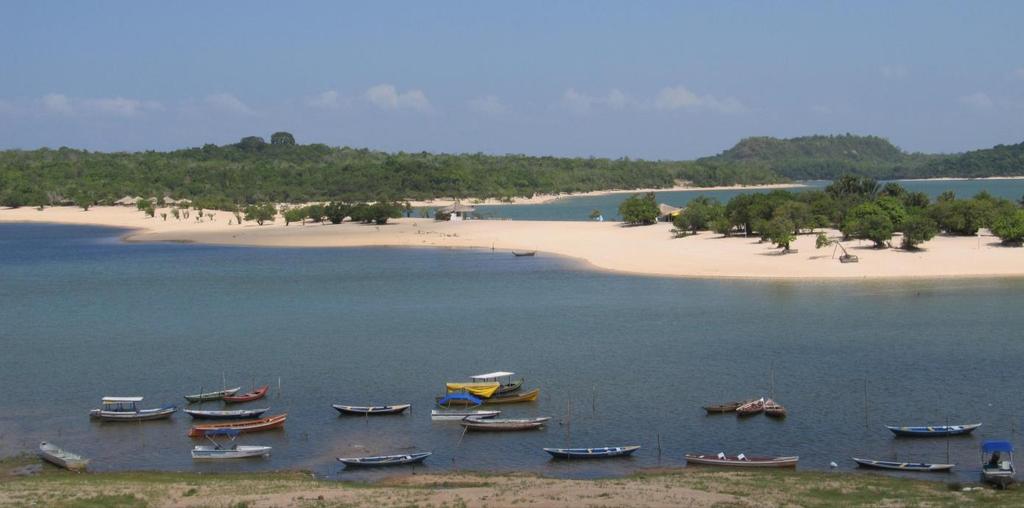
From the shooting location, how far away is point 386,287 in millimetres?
61906

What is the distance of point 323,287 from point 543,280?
42.0 feet

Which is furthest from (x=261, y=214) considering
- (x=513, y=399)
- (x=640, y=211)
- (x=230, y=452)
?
(x=230, y=452)

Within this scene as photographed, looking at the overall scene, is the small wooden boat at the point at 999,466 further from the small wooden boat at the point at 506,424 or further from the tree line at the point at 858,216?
the tree line at the point at 858,216

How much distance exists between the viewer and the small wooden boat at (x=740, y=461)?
2641cm

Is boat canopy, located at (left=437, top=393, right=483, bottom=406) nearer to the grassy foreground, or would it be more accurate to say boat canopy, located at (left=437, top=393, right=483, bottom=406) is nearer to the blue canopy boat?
the blue canopy boat

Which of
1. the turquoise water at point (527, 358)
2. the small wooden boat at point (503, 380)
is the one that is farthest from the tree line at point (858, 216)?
the small wooden boat at point (503, 380)

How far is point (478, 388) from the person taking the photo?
A: 34.2 metres

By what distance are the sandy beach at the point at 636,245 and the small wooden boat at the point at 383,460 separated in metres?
37.5

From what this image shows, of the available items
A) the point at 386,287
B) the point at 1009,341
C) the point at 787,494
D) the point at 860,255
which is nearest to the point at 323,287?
the point at 386,287

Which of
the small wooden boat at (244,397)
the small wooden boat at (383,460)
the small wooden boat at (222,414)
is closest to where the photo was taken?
the small wooden boat at (383,460)

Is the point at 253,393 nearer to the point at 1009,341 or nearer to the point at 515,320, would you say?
the point at 515,320

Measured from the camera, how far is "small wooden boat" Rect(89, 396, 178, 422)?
32.3 m

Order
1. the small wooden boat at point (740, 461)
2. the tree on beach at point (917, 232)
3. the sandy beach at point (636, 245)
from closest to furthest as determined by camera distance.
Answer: the small wooden boat at point (740, 461) → the sandy beach at point (636, 245) → the tree on beach at point (917, 232)

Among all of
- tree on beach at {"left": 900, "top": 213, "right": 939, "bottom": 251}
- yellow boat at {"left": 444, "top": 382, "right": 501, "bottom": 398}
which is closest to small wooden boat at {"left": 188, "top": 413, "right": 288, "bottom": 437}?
yellow boat at {"left": 444, "top": 382, "right": 501, "bottom": 398}
